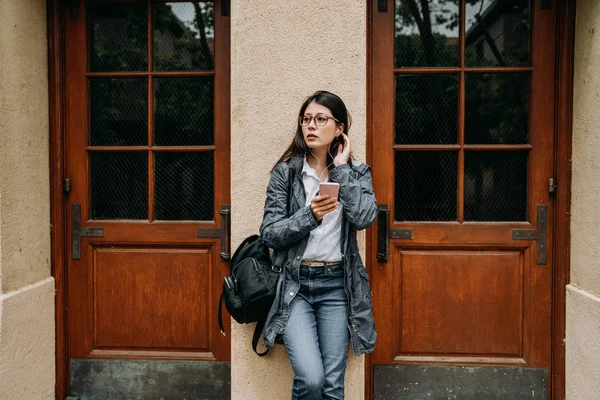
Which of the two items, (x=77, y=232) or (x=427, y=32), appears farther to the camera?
(x=77, y=232)

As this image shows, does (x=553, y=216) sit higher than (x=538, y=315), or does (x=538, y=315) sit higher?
(x=553, y=216)

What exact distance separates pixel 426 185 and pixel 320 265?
1.19 meters

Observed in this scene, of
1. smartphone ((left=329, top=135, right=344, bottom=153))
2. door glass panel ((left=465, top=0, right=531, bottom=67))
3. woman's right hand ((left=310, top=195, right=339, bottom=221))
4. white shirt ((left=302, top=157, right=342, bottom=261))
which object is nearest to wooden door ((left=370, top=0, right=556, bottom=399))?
door glass panel ((left=465, top=0, right=531, bottom=67))

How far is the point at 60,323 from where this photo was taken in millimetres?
3436

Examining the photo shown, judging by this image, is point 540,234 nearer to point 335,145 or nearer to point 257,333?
point 335,145

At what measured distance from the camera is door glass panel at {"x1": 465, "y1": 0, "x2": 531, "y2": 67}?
3.29m

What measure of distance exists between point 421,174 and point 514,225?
2.19 ft

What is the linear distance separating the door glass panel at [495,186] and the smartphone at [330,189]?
A: 1391mm

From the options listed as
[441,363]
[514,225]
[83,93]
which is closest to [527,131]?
[514,225]

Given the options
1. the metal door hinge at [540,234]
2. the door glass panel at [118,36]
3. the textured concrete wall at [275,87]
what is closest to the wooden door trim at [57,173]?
the door glass panel at [118,36]

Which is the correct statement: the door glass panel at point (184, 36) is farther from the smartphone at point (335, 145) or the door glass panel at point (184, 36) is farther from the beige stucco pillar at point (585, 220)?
the beige stucco pillar at point (585, 220)

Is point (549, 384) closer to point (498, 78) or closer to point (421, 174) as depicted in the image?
point (421, 174)

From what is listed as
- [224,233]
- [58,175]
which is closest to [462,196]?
[224,233]

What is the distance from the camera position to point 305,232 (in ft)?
7.75
